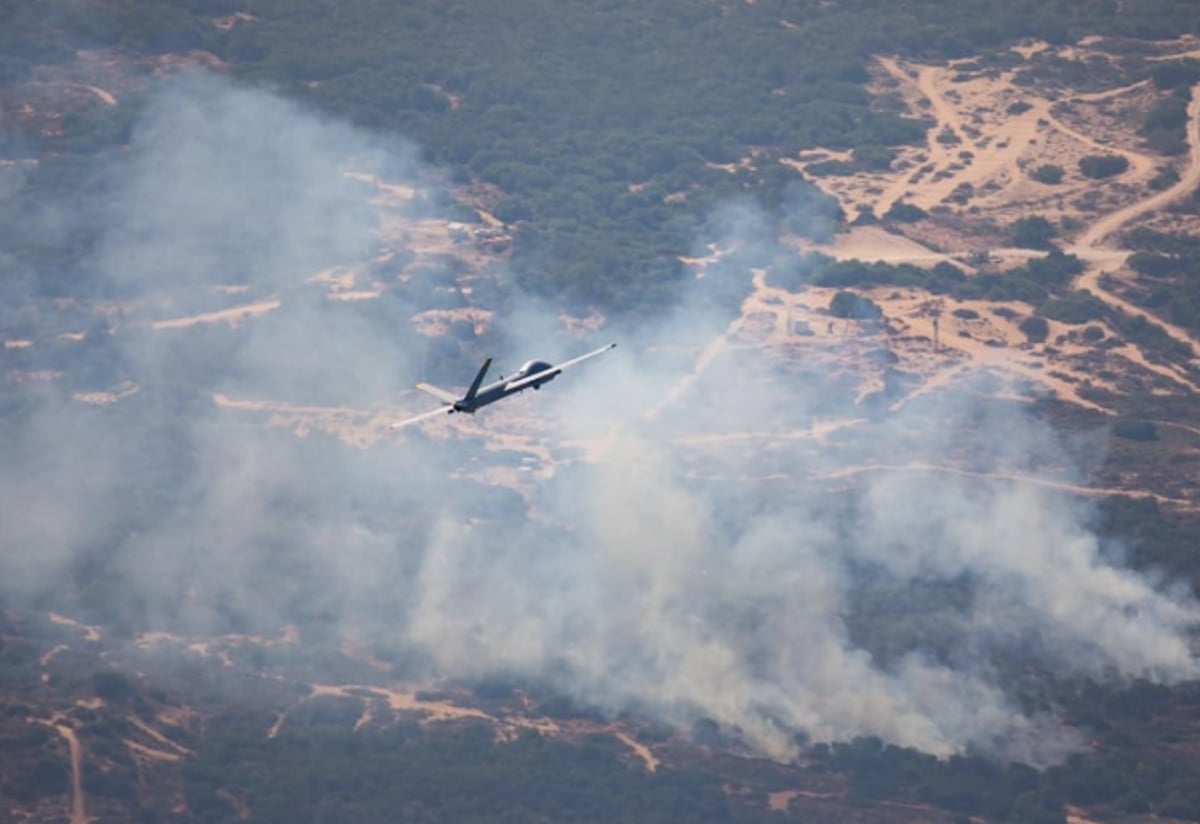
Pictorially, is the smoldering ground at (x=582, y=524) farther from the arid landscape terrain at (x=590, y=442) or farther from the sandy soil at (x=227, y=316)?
the sandy soil at (x=227, y=316)

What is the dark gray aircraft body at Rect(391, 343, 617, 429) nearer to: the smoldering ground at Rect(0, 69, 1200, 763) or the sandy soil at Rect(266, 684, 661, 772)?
the sandy soil at Rect(266, 684, 661, 772)

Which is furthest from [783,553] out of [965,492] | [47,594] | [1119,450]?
[47,594]

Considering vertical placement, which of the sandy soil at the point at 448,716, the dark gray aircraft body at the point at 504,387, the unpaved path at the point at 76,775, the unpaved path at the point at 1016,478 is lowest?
the unpaved path at the point at 76,775

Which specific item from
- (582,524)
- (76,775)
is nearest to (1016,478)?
(582,524)

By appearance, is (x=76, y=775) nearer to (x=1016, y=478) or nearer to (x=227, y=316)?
(x=227, y=316)

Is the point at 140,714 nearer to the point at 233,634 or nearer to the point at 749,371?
the point at 233,634

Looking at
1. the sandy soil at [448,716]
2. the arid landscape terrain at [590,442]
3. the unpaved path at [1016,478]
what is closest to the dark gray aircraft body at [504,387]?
the arid landscape terrain at [590,442]

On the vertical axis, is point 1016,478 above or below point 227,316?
above

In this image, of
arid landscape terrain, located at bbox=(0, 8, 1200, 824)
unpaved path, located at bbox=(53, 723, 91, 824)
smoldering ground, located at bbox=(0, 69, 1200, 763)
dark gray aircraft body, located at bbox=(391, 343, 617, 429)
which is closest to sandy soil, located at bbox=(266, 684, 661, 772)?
arid landscape terrain, located at bbox=(0, 8, 1200, 824)
